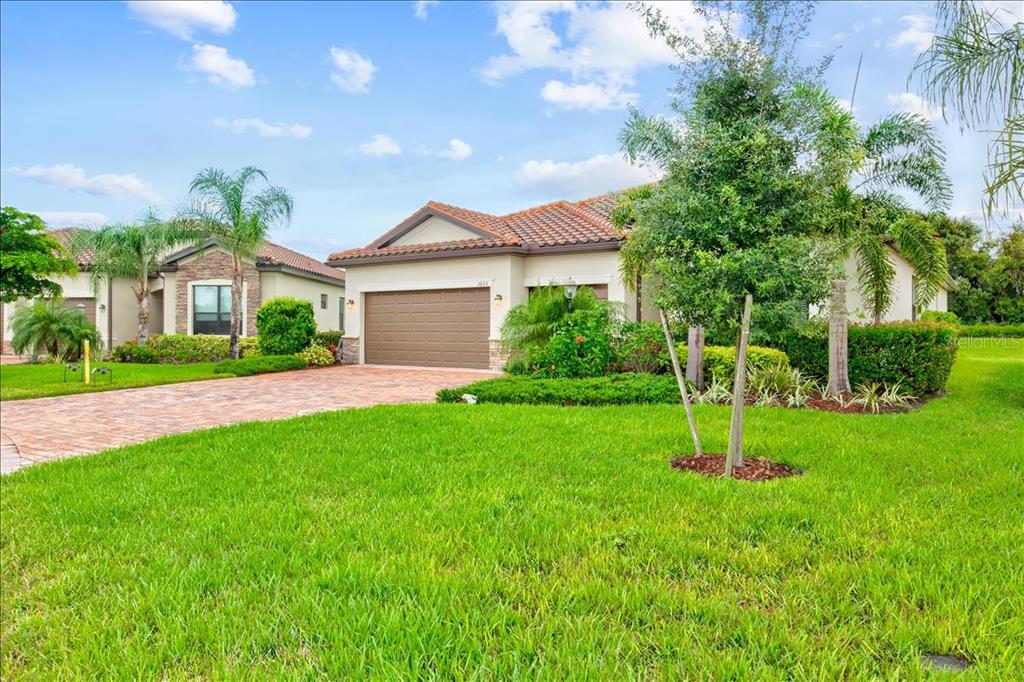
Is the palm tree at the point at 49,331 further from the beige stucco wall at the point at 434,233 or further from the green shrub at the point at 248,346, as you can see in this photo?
the beige stucco wall at the point at 434,233

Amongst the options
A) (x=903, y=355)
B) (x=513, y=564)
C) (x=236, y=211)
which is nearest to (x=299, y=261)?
(x=236, y=211)

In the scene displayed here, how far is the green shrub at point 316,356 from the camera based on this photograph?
18.7 m

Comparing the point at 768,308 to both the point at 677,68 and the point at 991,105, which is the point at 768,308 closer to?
the point at 677,68

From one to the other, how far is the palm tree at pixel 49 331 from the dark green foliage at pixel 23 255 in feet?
9.85

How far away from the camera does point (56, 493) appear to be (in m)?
5.07

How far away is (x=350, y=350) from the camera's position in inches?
776

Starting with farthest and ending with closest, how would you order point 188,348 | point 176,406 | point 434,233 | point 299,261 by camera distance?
point 299,261 → point 188,348 → point 434,233 → point 176,406

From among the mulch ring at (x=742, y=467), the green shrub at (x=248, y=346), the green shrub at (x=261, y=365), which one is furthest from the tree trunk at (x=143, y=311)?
the mulch ring at (x=742, y=467)

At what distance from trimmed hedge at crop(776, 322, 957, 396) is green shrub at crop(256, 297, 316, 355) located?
14.6 m

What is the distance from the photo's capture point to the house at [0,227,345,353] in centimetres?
2231

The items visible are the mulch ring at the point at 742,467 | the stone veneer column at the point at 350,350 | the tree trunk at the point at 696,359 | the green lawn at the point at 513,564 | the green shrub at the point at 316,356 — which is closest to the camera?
the green lawn at the point at 513,564

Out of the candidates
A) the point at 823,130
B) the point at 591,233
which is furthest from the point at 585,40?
the point at 823,130

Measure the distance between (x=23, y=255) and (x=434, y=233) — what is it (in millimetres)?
10895

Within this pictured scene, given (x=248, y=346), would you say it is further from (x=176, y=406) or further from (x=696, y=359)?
(x=696, y=359)
